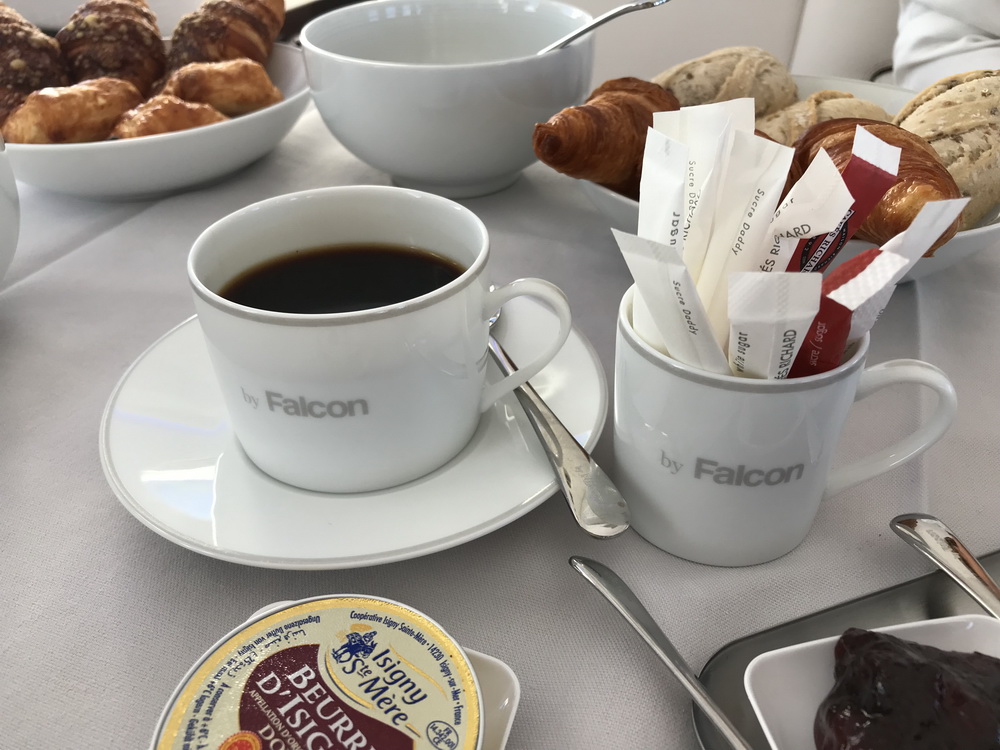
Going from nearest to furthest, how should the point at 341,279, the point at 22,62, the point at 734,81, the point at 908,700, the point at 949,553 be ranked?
the point at 908,700 → the point at 949,553 → the point at 341,279 → the point at 734,81 → the point at 22,62

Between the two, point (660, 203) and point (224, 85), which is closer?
point (660, 203)

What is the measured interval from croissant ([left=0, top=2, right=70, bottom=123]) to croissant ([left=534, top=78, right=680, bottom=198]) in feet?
1.95

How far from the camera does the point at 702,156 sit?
1.19ft

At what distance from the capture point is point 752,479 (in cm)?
37

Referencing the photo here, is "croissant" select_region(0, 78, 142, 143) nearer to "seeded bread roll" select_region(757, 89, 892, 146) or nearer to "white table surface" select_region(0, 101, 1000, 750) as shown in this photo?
"white table surface" select_region(0, 101, 1000, 750)

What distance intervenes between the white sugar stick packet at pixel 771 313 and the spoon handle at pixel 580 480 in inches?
4.8

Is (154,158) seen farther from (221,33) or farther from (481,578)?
(481,578)

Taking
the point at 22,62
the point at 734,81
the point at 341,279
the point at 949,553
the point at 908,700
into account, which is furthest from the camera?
the point at 22,62

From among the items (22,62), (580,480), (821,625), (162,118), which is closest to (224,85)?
(162,118)

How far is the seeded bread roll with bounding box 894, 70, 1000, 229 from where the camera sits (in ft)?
2.03

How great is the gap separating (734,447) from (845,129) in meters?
0.36

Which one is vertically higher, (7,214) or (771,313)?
(771,313)

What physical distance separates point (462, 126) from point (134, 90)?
39cm

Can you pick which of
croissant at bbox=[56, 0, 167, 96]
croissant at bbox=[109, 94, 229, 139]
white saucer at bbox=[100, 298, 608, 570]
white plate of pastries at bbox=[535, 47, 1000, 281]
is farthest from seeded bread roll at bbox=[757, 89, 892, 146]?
croissant at bbox=[56, 0, 167, 96]
